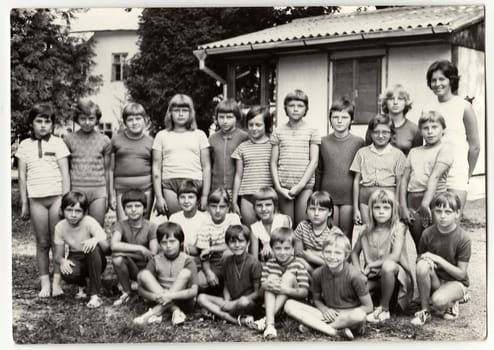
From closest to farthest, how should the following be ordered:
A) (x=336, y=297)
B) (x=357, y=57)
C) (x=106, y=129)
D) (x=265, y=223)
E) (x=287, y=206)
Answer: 1. (x=336, y=297)
2. (x=265, y=223)
3. (x=287, y=206)
4. (x=106, y=129)
5. (x=357, y=57)

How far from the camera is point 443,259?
4.36 meters

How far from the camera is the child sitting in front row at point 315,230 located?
4293 mm

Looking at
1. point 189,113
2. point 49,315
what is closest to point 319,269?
point 189,113

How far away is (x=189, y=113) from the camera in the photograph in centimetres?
461

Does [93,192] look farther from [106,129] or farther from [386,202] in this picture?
[386,202]

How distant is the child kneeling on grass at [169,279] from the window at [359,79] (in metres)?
2.23

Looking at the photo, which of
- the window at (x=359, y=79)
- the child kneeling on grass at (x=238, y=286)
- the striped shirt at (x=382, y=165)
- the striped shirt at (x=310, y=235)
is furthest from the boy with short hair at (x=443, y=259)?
the window at (x=359, y=79)

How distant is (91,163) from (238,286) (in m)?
1.52

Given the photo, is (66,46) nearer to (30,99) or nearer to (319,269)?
(30,99)

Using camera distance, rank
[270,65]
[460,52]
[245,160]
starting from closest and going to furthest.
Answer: [245,160] < [460,52] < [270,65]

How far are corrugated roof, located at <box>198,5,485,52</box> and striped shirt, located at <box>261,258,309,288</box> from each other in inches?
81.8

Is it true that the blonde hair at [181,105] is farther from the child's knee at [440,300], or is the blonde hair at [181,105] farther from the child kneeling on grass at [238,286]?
the child's knee at [440,300]

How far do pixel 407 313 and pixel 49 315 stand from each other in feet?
9.04

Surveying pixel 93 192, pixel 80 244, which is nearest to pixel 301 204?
pixel 93 192
